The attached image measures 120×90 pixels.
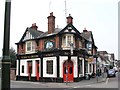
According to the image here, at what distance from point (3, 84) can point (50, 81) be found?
30.1 meters

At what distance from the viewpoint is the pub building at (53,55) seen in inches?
1304

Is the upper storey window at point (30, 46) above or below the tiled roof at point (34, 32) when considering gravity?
below

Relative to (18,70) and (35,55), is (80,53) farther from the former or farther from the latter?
(18,70)

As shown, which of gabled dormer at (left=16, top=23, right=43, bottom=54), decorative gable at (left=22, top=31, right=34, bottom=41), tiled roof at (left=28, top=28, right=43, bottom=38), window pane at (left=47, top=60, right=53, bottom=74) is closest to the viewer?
window pane at (left=47, top=60, right=53, bottom=74)

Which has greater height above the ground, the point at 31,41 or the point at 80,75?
the point at 31,41

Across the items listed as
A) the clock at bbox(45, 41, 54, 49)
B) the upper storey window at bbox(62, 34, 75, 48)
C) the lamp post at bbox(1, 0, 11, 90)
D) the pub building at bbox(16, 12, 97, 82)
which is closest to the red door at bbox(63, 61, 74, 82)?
the pub building at bbox(16, 12, 97, 82)

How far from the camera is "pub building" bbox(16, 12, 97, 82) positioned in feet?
109

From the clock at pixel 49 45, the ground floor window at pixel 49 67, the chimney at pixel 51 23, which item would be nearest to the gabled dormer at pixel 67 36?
the clock at pixel 49 45

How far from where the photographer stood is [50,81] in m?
33.6

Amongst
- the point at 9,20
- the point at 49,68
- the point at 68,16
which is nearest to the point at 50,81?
the point at 49,68

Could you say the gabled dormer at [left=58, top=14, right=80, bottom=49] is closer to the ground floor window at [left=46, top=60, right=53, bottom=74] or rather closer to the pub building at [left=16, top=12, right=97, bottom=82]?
the pub building at [left=16, top=12, right=97, bottom=82]

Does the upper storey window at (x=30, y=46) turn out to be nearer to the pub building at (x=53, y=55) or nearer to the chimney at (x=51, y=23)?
the pub building at (x=53, y=55)

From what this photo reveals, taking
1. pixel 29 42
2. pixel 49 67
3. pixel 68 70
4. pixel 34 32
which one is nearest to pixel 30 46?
pixel 29 42

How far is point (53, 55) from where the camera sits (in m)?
33.8
